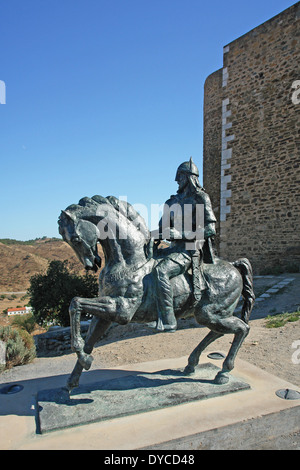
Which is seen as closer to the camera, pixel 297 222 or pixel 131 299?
pixel 131 299

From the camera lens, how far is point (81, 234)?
335 centimetres

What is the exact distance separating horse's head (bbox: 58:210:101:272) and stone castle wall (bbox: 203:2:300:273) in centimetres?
989

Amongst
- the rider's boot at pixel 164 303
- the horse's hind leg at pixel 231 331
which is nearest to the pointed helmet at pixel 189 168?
the rider's boot at pixel 164 303

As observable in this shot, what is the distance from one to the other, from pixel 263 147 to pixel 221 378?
1071 centimetres

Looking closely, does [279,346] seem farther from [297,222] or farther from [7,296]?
[7,296]

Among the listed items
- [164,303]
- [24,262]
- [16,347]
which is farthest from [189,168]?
[24,262]

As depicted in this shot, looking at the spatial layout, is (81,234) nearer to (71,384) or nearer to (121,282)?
(121,282)

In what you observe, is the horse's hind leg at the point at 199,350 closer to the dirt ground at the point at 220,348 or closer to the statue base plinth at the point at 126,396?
the statue base plinth at the point at 126,396

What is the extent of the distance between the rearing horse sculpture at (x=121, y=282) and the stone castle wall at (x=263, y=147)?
8.86m

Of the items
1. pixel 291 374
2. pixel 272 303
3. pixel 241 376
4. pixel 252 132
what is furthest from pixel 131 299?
pixel 252 132

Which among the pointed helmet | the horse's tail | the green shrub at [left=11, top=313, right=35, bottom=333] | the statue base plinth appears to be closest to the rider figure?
the pointed helmet

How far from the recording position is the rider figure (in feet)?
11.2

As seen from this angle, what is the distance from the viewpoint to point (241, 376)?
4.17 metres
